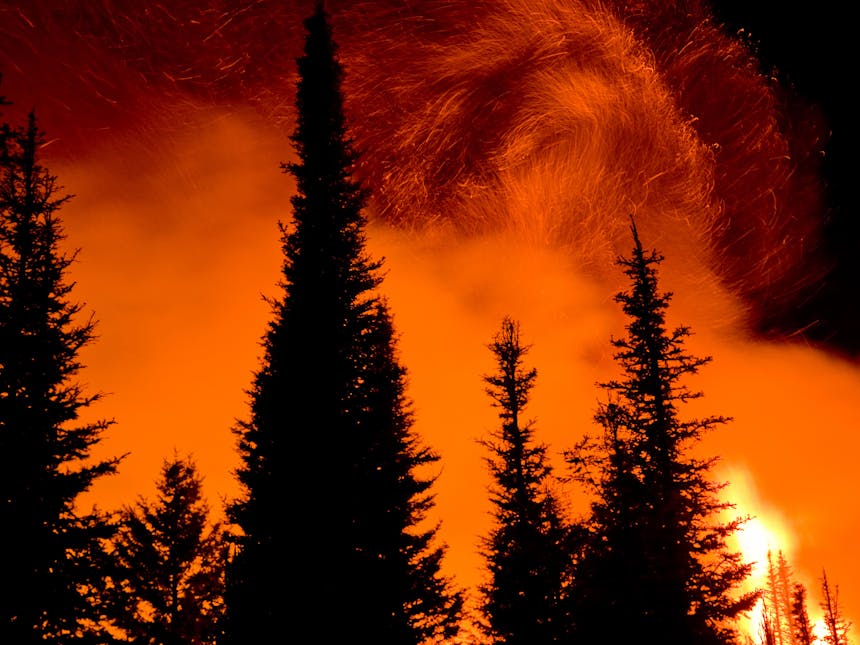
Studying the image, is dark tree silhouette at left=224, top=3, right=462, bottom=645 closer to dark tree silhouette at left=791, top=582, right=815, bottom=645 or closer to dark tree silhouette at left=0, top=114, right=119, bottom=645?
dark tree silhouette at left=0, top=114, right=119, bottom=645

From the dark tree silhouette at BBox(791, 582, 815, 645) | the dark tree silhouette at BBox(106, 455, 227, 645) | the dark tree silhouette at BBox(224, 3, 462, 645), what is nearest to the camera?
the dark tree silhouette at BBox(224, 3, 462, 645)

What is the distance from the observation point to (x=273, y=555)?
1148 cm

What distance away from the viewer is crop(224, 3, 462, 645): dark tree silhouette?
11.2 meters

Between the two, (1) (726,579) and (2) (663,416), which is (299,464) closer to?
(2) (663,416)

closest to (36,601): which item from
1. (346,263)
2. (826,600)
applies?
(346,263)

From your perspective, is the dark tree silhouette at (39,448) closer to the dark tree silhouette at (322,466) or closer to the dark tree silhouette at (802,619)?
the dark tree silhouette at (322,466)

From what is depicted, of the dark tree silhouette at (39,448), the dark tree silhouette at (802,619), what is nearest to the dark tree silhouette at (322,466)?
the dark tree silhouette at (39,448)

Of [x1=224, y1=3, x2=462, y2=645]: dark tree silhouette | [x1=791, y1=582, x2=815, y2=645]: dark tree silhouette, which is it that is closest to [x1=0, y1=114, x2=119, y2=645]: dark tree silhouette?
[x1=224, y1=3, x2=462, y2=645]: dark tree silhouette

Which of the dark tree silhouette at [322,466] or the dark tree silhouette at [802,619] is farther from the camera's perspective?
the dark tree silhouette at [802,619]

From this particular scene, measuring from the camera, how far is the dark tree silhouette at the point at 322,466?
11.2 metres

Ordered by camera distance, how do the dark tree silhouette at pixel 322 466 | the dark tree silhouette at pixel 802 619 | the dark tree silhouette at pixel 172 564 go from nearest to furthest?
the dark tree silhouette at pixel 322 466, the dark tree silhouette at pixel 172 564, the dark tree silhouette at pixel 802 619

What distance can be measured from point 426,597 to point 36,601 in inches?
338

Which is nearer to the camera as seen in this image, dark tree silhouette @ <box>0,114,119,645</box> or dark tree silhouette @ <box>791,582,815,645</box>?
dark tree silhouette @ <box>0,114,119,645</box>

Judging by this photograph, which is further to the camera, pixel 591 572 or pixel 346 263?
pixel 346 263
